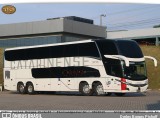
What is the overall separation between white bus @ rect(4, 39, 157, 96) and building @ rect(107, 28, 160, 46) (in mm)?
1118

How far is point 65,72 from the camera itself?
54.8ft

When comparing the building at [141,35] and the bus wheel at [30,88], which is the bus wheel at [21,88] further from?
the building at [141,35]

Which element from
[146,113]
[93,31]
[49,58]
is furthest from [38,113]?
[49,58]

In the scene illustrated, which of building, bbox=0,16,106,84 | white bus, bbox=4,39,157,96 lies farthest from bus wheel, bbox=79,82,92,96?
building, bbox=0,16,106,84

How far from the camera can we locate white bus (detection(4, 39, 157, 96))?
13.9 m

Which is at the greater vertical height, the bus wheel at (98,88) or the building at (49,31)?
the building at (49,31)

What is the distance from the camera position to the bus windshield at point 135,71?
12.6m

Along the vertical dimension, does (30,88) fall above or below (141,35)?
below

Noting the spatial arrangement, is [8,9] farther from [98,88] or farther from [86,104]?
[98,88]

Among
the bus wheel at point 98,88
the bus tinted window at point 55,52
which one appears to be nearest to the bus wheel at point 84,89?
the bus wheel at point 98,88

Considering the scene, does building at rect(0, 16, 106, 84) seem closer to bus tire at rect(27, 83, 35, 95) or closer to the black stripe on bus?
the black stripe on bus

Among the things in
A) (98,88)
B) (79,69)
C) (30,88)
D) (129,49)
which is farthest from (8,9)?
(98,88)

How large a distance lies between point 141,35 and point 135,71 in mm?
3746

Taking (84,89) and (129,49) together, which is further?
(84,89)
